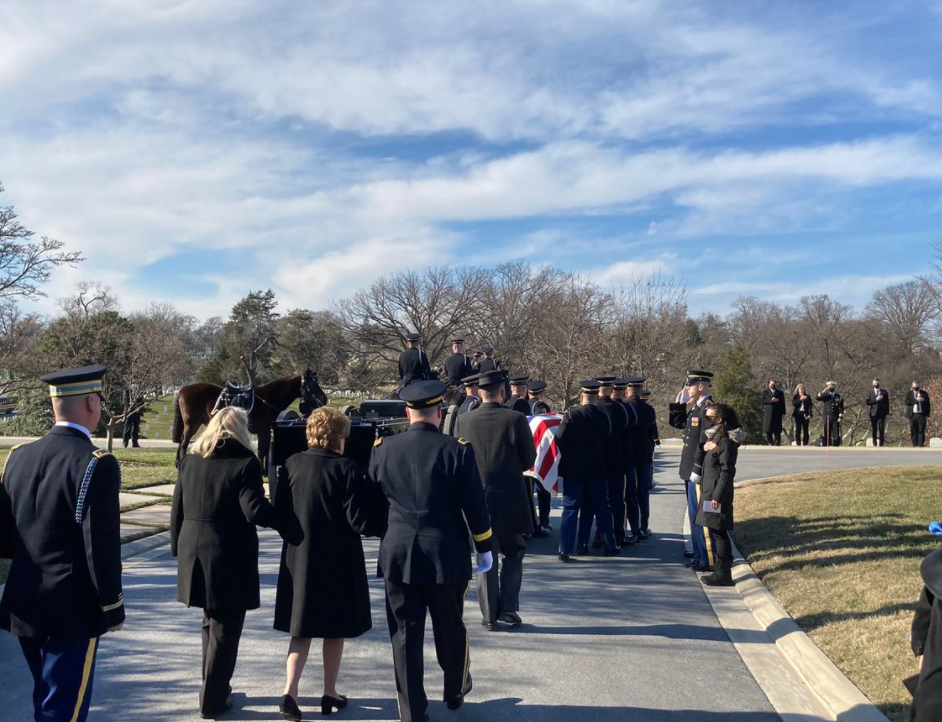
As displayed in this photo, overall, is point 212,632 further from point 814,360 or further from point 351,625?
point 814,360

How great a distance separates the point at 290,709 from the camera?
466cm

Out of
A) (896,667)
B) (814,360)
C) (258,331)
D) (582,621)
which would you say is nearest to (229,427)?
(582,621)

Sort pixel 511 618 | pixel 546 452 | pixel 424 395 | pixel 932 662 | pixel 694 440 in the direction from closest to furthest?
pixel 932 662 < pixel 424 395 < pixel 511 618 < pixel 694 440 < pixel 546 452

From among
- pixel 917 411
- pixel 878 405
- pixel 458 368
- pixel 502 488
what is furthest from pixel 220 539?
pixel 917 411

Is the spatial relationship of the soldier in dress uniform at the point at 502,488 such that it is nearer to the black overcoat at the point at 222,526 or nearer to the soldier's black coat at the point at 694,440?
the black overcoat at the point at 222,526

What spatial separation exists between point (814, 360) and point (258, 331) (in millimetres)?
35759

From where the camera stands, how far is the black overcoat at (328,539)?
4727 millimetres

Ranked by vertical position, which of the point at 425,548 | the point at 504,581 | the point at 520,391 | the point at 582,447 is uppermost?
the point at 520,391

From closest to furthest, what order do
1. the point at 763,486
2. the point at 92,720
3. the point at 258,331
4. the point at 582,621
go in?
1. the point at 92,720
2. the point at 582,621
3. the point at 763,486
4. the point at 258,331

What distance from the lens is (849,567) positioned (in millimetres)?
8164

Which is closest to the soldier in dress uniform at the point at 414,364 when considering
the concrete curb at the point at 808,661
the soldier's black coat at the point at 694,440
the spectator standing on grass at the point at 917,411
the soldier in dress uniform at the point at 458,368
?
the soldier in dress uniform at the point at 458,368

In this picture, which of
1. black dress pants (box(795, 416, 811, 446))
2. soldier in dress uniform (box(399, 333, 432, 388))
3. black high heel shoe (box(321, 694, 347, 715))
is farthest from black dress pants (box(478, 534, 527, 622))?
black dress pants (box(795, 416, 811, 446))

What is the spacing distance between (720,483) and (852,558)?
1831 millimetres

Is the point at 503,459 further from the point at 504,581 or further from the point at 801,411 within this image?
the point at 801,411
